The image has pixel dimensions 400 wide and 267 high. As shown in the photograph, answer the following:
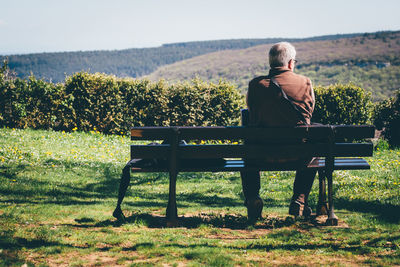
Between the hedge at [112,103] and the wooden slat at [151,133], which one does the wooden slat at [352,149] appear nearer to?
the wooden slat at [151,133]

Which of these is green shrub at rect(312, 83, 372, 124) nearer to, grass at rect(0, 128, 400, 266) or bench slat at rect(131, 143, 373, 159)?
grass at rect(0, 128, 400, 266)

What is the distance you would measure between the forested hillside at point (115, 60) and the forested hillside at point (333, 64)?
36.8ft

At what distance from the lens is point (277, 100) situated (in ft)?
14.3

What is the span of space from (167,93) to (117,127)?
245 cm

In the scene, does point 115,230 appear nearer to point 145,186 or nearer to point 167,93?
point 145,186

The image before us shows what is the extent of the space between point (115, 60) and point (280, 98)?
309ft

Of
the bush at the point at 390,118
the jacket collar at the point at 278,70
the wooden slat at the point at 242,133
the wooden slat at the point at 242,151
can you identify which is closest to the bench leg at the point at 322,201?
the wooden slat at the point at 242,151

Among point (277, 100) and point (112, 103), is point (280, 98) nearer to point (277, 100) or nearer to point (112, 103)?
point (277, 100)

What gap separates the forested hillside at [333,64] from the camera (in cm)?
4931

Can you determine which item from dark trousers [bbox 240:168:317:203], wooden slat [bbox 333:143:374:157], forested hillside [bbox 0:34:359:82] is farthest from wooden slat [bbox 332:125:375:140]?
forested hillside [bbox 0:34:359:82]

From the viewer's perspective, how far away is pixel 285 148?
4.47 meters

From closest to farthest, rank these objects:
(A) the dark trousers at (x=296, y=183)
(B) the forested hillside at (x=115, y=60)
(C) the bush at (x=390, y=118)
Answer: (A) the dark trousers at (x=296, y=183) < (C) the bush at (x=390, y=118) < (B) the forested hillside at (x=115, y=60)

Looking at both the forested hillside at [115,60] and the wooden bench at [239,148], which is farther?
the forested hillside at [115,60]

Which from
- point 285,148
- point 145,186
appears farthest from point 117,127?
point 285,148
